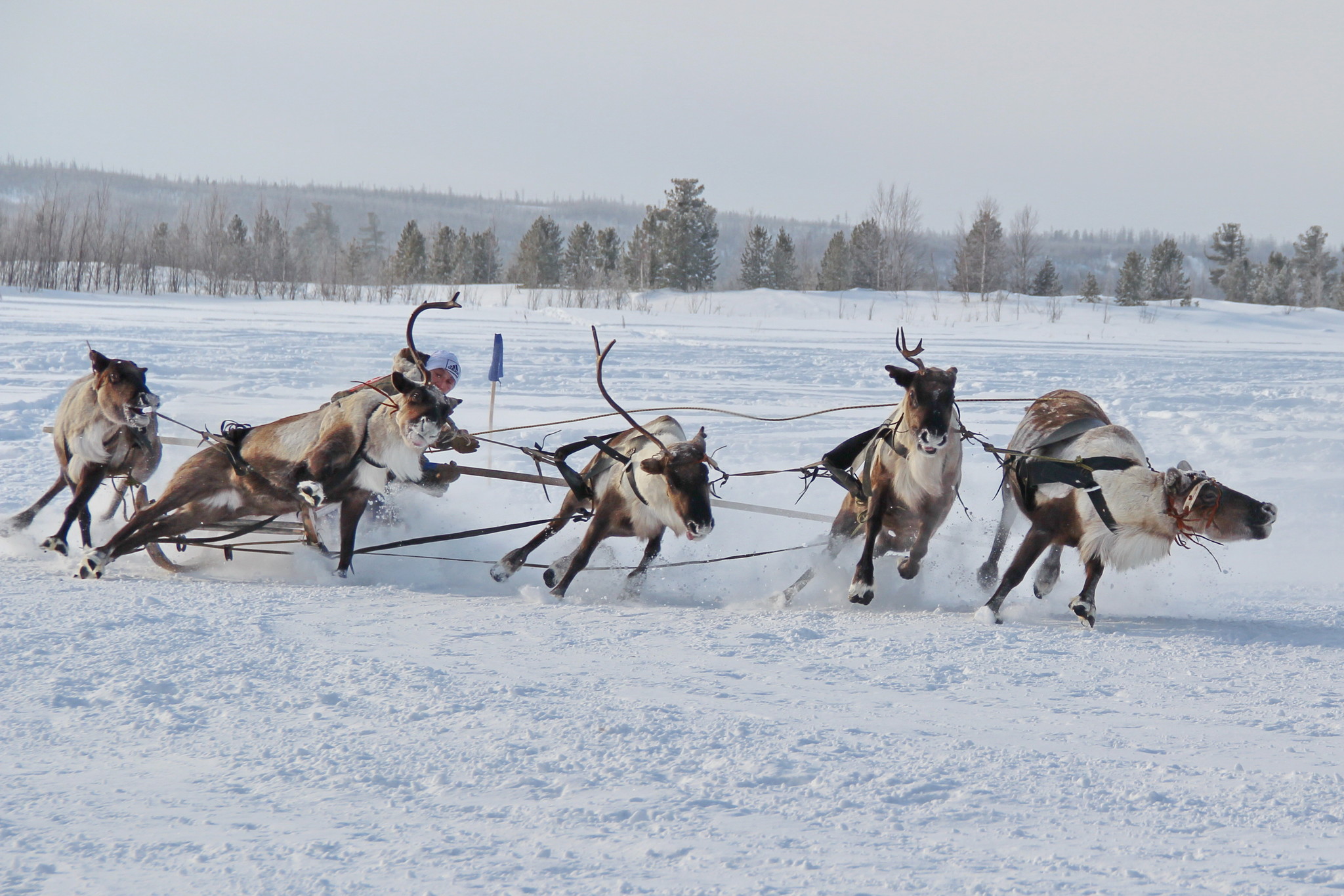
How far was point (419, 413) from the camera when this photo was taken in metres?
6.24

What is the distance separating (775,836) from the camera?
3.06 m

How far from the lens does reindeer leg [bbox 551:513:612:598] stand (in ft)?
21.2

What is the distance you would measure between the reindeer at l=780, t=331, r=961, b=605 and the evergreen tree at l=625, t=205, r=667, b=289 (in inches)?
2136

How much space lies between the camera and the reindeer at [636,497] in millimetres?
6141

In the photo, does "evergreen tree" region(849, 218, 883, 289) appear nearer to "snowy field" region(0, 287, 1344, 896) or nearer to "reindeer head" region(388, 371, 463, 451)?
"snowy field" region(0, 287, 1344, 896)

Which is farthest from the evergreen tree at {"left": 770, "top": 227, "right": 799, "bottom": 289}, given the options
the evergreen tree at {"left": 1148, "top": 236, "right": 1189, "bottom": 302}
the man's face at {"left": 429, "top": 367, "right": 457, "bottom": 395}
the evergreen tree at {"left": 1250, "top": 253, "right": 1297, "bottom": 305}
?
the man's face at {"left": 429, "top": 367, "right": 457, "bottom": 395}

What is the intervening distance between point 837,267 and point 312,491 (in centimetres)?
6551

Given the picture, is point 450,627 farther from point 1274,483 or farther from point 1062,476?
point 1274,483

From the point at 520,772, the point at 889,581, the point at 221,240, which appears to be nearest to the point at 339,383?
the point at 889,581

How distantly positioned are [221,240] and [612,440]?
158ft

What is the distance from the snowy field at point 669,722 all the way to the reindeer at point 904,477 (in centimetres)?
23

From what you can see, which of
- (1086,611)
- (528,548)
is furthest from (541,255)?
(1086,611)

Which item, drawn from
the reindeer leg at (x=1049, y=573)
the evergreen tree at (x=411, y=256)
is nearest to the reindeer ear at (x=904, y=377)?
the reindeer leg at (x=1049, y=573)

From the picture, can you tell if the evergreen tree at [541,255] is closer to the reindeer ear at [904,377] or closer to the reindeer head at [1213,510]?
the reindeer ear at [904,377]
